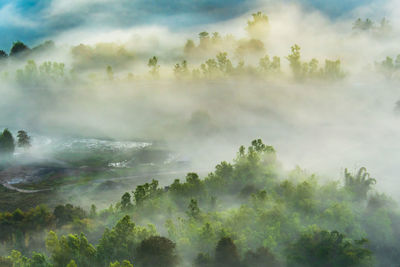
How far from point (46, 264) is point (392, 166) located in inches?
4966

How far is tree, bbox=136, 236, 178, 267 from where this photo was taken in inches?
3083

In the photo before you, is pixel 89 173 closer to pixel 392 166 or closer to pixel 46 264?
pixel 46 264

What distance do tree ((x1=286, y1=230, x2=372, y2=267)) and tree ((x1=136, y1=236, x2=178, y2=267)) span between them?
2531 cm

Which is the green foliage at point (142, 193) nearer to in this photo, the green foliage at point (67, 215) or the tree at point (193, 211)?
the tree at point (193, 211)

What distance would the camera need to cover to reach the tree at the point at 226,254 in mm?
79125

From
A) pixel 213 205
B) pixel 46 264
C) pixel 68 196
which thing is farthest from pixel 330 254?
pixel 68 196

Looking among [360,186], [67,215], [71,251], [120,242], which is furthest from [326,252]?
[67,215]

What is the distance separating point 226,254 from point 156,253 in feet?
47.3

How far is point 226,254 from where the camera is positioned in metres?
79.1

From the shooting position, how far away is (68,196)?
486 feet

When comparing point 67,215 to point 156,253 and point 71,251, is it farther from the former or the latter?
point 156,253

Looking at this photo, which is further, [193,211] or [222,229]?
[193,211]

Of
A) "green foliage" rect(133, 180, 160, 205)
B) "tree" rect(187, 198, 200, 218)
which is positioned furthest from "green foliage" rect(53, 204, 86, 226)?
"tree" rect(187, 198, 200, 218)

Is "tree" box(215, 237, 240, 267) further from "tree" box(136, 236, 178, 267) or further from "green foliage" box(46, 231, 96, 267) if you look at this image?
"green foliage" box(46, 231, 96, 267)
